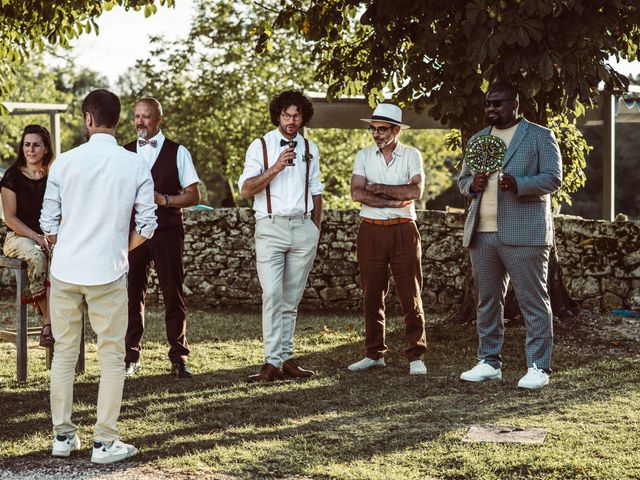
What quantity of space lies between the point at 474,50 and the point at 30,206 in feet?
11.4

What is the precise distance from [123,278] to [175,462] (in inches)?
38.3

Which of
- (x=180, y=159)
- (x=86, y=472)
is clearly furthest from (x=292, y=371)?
(x=86, y=472)

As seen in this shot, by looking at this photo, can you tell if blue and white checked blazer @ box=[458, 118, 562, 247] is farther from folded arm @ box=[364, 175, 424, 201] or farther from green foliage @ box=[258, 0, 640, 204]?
folded arm @ box=[364, 175, 424, 201]

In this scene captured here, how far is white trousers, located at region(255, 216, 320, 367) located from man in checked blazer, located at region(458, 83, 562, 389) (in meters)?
1.22

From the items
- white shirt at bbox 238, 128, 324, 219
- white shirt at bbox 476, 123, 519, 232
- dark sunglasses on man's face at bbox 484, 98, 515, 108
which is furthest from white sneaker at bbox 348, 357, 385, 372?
dark sunglasses on man's face at bbox 484, 98, 515, 108

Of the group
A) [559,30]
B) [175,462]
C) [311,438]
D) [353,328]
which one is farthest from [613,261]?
[175,462]

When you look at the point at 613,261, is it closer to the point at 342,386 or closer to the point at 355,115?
the point at 355,115

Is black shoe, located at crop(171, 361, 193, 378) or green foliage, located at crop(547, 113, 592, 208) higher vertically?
green foliage, located at crop(547, 113, 592, 208)

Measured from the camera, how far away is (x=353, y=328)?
1066cm

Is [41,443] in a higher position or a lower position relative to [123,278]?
lower

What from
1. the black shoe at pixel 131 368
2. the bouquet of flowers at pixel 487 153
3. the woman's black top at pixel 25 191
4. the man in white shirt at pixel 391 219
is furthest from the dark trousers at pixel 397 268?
the woman's black top at pixel 25 191

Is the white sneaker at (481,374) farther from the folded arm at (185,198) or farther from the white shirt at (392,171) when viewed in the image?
the folded arm at (185,198)

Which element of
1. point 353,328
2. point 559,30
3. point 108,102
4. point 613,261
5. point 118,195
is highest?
point 559,30

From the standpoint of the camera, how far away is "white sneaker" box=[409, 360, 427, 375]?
7.41 metres
